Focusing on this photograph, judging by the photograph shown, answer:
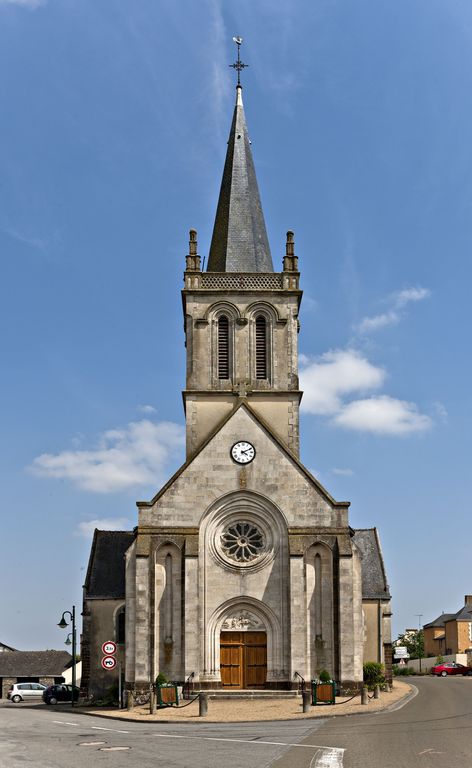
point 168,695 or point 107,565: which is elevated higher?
point 107,565

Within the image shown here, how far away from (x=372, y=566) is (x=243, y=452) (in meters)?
13.6

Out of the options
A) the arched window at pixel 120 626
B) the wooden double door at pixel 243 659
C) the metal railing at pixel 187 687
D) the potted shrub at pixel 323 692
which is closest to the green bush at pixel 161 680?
the metal railing at pixel 187 687

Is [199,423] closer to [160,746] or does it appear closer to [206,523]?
[206,523]

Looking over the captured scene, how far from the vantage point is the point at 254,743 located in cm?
2027

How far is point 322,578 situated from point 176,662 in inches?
248

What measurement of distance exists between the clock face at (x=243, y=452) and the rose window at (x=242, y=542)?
8.31 ft

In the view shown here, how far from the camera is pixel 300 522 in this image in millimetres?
36875

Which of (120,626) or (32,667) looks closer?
(120,626)

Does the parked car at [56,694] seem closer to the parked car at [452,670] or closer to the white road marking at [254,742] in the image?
the white road marking at [254,742]

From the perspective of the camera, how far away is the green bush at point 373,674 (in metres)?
40.1

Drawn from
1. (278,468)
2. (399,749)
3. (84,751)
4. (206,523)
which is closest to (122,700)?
(206,523)

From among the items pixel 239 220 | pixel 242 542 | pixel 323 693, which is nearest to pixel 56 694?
pixel 242 542

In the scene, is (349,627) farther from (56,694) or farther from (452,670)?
(452,670)

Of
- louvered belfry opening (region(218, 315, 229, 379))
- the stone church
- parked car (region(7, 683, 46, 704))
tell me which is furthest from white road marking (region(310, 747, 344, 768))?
parked car (region(7, 683, 46, 704))
